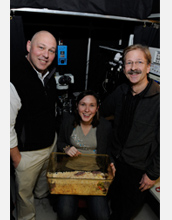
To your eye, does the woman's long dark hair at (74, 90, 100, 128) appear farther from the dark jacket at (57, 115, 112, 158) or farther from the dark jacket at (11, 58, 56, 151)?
the dark jacket at (11, 58, 56, 151)

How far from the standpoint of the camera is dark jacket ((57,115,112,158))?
1.63 meters

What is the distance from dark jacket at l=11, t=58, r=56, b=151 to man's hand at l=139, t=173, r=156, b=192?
0.92 m

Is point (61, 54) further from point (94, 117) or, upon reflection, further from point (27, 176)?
point (27, 176)

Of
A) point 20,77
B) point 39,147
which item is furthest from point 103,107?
point 20,77

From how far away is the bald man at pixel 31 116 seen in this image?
130 cm

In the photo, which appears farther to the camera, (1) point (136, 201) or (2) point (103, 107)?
(2) point (103, 107)

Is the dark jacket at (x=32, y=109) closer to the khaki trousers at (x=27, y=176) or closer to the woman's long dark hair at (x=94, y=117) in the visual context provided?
the khaki trousers at (x=27, y=176)

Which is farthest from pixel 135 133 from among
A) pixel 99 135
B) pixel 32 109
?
pixel 32 109

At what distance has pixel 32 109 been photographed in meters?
1.37

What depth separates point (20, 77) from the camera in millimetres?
1287

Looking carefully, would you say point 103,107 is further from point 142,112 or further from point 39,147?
point 39,147

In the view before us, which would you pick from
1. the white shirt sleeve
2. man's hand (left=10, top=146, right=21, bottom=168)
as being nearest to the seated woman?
man's hand (left=10, top=146, right=21, bottom=168)

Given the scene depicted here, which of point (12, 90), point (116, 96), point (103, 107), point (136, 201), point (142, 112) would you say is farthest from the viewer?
point (103, 107)

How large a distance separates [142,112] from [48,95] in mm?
850
